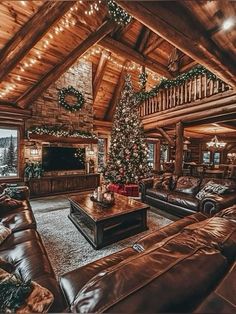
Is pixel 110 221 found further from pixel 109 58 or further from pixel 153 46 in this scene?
pixel 153 46

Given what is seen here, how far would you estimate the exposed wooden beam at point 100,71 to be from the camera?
722 centimetres

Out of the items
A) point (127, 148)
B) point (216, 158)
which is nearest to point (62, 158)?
point (127, 148)

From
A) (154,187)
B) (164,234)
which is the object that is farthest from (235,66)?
(154,187)

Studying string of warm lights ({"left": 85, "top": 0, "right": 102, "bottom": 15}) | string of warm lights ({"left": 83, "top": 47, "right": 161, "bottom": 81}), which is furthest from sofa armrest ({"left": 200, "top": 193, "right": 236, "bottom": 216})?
string of warm lights ({"left": 83, "top": 47, "right": 161, "bottom": 81})

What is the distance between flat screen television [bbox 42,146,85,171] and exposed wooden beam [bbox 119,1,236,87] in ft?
17.9

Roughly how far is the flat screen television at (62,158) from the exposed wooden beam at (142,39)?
491 centimetres

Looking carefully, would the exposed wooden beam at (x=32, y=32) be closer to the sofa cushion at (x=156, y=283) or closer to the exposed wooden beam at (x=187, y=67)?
the sofa cushion at (x=156, y=283)

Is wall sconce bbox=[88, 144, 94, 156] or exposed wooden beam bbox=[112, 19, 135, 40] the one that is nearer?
exposed wooden beam bbox=[112, 19, 135, 40]

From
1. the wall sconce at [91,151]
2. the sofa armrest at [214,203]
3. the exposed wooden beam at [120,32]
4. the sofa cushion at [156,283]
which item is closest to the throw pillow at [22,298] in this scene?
the sofa cushion at [156,283]

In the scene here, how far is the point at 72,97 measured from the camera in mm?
7047

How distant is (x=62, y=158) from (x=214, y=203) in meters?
5.27

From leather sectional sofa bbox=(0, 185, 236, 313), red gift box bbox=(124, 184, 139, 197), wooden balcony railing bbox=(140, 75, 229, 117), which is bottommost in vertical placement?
red gift box bbox=(124, 184, 139, 197)

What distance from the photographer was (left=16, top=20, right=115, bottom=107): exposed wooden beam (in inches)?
192

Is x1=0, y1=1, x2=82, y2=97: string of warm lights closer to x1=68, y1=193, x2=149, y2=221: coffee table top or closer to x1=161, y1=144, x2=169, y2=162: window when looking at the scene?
x1=68, y1=193, x2=149, y2=221: coffee table top
